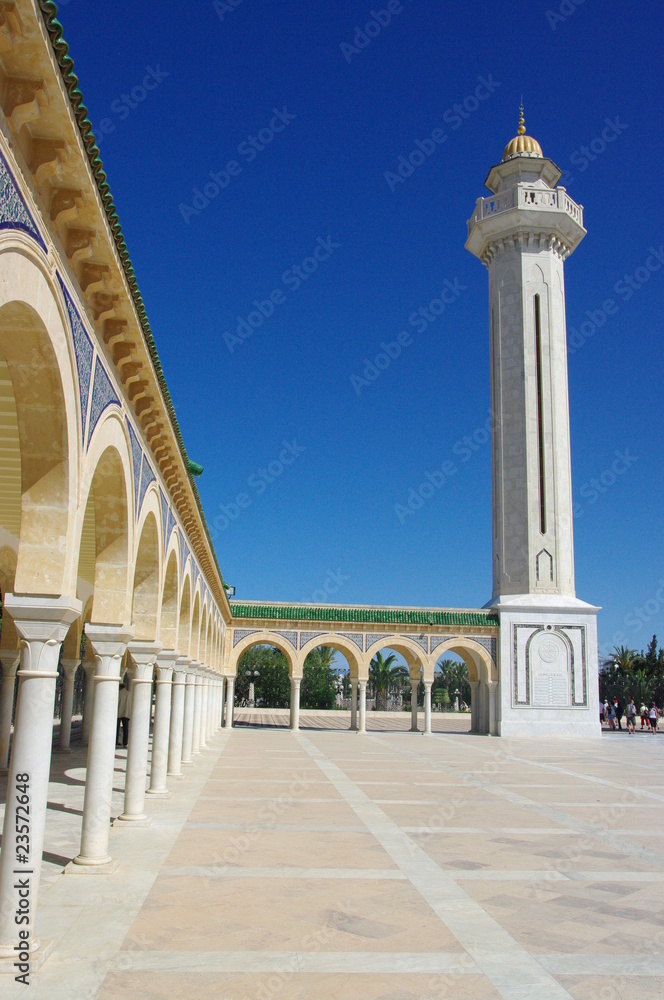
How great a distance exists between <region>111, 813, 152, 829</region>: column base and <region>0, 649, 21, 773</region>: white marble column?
4904 millimetres

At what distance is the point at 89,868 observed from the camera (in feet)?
23.0

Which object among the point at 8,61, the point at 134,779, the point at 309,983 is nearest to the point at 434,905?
the point at 309,983

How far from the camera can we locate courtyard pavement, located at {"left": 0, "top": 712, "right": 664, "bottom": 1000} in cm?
475

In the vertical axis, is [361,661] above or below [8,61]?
below

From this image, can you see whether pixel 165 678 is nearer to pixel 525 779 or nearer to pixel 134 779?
pixel 134 779

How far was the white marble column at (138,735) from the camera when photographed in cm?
939

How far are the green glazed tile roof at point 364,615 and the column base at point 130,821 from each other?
20032 mm

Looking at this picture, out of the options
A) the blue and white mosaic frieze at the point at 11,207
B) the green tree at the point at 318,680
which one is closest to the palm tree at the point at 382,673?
the green tree at the point at 318,680

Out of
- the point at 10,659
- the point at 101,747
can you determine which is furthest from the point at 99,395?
the point at 10,659

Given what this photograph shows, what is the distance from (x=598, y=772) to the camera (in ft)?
56.2

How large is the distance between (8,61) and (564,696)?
28.1 meters

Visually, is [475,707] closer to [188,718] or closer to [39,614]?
[188,718]

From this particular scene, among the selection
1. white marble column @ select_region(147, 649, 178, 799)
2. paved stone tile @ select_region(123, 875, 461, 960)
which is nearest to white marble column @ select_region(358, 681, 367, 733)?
white marble column @ select_region(147, 649, 178, 799)

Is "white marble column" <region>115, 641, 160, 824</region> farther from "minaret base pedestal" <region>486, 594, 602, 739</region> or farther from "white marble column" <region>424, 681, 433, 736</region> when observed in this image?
"minaret base pedestal" <region>486, 594, 602, 739</region>
